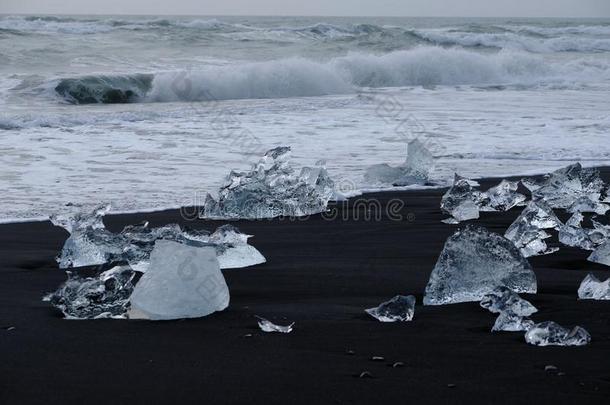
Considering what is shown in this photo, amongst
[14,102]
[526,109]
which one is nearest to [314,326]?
[526,109]

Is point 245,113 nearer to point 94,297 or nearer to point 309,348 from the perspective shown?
point 94,297

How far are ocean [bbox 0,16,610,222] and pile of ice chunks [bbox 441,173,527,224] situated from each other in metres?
1.34

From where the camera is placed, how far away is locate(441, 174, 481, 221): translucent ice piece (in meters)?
4.99

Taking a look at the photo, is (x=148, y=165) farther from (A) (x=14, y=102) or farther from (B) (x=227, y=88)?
(B) (x=227, y=88)

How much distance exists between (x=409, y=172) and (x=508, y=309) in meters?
3.78

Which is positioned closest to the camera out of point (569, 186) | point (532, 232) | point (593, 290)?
point (593, 290)

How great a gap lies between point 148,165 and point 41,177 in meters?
1.00

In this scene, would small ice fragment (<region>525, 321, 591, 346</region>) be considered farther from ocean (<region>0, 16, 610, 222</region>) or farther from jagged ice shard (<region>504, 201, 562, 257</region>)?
ocean (<region>0, 16, 610, 222</region>)

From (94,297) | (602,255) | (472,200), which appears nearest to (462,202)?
(472,200)

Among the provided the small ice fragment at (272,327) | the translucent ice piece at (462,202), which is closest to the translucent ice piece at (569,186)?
the translucent ice piece at (462,202)

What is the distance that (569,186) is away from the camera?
5387mm

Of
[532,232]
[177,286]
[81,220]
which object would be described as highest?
[177,286]

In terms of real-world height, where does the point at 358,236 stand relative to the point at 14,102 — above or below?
above

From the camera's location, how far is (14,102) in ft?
46.1
